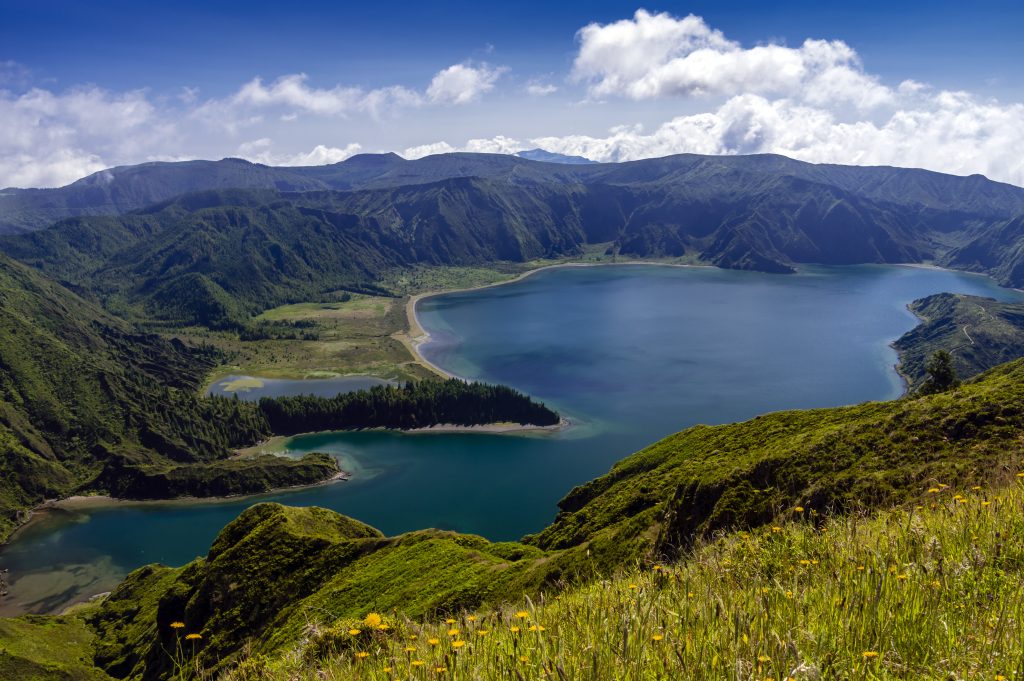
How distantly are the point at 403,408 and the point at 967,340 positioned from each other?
166 metres

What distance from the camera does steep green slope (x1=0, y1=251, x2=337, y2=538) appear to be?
111250mm

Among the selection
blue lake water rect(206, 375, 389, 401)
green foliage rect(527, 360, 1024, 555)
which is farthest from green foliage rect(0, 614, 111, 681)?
blue lake water rect(206, 375, 389, 401)

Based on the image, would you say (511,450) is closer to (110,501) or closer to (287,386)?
(110,501)

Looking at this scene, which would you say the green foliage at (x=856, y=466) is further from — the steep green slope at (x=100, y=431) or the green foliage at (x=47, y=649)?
the steep green slope at (x=100, y=431)

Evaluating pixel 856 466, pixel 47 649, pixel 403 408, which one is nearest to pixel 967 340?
pixel 403 408

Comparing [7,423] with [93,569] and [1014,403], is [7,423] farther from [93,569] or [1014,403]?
[1014,403]

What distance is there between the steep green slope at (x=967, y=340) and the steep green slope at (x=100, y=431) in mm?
158810

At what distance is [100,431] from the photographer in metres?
136

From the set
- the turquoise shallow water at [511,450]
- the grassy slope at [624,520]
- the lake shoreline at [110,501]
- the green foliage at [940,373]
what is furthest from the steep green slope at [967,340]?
the lake shoreline at [110,501]

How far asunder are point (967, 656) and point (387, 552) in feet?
133

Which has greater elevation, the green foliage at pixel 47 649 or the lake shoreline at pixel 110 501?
the green foliage at pixel 47 649

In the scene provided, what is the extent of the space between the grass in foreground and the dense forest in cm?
12155

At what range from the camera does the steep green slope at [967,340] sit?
161 m

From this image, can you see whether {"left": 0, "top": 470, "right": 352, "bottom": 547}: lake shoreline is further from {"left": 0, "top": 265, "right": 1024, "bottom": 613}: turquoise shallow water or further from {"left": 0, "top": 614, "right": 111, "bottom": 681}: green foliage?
{"left": 0, "top": 614, "right": 111, "bottom": 681}: green foliage
